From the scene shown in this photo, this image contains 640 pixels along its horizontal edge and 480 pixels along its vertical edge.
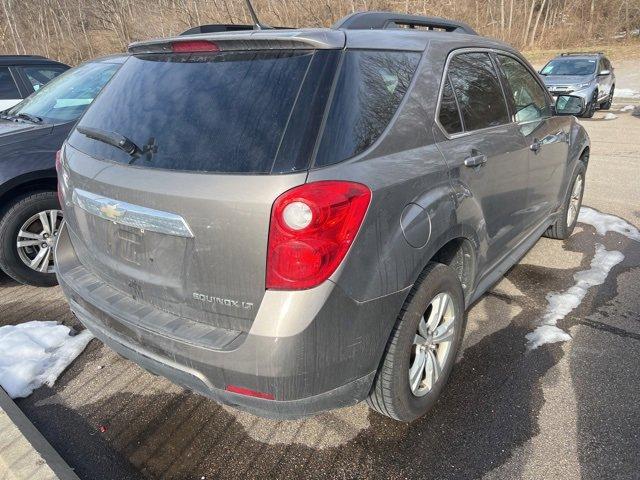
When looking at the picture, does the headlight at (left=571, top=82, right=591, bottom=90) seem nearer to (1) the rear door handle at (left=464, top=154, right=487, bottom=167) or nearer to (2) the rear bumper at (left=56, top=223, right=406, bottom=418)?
(1) the rear door handle at (left=464, top=154, right=487, bottom=167)

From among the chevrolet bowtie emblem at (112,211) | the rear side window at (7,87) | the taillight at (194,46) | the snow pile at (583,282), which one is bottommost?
the snow pile at (583,282)

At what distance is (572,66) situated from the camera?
588 inches

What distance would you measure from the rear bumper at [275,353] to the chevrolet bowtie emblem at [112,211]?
39 centimetres

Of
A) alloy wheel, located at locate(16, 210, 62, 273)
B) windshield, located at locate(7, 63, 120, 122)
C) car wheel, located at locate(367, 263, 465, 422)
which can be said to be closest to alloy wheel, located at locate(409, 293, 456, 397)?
car wheel, located at locate(367, 263, 465, 422)

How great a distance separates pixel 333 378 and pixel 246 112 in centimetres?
112

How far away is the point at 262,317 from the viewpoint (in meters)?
1.75

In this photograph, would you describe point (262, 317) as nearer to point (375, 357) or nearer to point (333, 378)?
point (333, 378)

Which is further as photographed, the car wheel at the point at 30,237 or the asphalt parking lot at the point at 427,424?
the car wheel at the point at 30,237

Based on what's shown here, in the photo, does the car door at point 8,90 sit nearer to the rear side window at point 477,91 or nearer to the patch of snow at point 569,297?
the rear side window at point 477,91

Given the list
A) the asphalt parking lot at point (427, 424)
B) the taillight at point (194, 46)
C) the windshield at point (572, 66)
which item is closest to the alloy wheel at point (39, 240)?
the asphalt parking lot at point (427, 424)

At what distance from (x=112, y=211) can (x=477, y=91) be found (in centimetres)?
218

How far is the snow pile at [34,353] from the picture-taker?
113 inches

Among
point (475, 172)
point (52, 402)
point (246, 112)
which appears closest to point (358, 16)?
point (475, 172)

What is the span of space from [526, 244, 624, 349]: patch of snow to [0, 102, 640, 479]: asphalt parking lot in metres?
0.07
